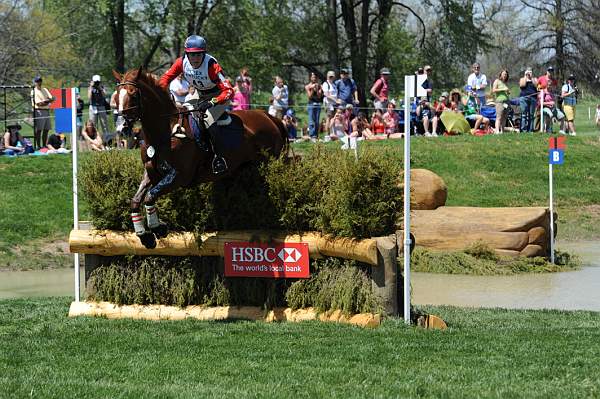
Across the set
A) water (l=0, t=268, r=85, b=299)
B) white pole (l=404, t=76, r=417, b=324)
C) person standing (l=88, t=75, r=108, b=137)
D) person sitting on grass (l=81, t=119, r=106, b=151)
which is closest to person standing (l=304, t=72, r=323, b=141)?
person standing (l=88, t=75, r=108, b=137)

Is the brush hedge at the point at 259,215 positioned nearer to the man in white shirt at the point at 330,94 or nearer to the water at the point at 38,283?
the water at the point at 38,283

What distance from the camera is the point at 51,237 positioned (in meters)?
18.8

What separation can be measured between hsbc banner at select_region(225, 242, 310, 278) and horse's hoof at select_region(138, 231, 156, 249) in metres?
0.83

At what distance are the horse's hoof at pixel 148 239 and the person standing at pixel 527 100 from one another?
1855cm

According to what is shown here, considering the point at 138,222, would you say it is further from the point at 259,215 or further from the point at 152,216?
the point at 259,215

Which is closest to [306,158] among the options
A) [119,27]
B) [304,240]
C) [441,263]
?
[304,240]

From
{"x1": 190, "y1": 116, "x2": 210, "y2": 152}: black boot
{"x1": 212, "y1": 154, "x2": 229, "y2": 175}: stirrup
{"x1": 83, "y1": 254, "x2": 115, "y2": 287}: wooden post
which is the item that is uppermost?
{"x1": 190, "y1": 116, "x2": 210, "y2": 152}: black boot

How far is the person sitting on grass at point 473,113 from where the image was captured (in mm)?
27578

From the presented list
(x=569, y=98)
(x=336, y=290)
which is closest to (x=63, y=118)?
(x=336, y=290)

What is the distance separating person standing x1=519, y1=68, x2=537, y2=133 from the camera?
89.5 ft

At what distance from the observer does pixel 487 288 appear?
14.2 meters

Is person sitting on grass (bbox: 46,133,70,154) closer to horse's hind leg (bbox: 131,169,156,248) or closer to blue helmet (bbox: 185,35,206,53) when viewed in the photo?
horse's hind leg (bbox: 131,169,156,248)

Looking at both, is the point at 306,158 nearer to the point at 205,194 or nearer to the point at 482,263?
the point at 205,194

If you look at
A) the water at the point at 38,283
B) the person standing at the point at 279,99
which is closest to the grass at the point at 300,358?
the water at the point at 38,283
